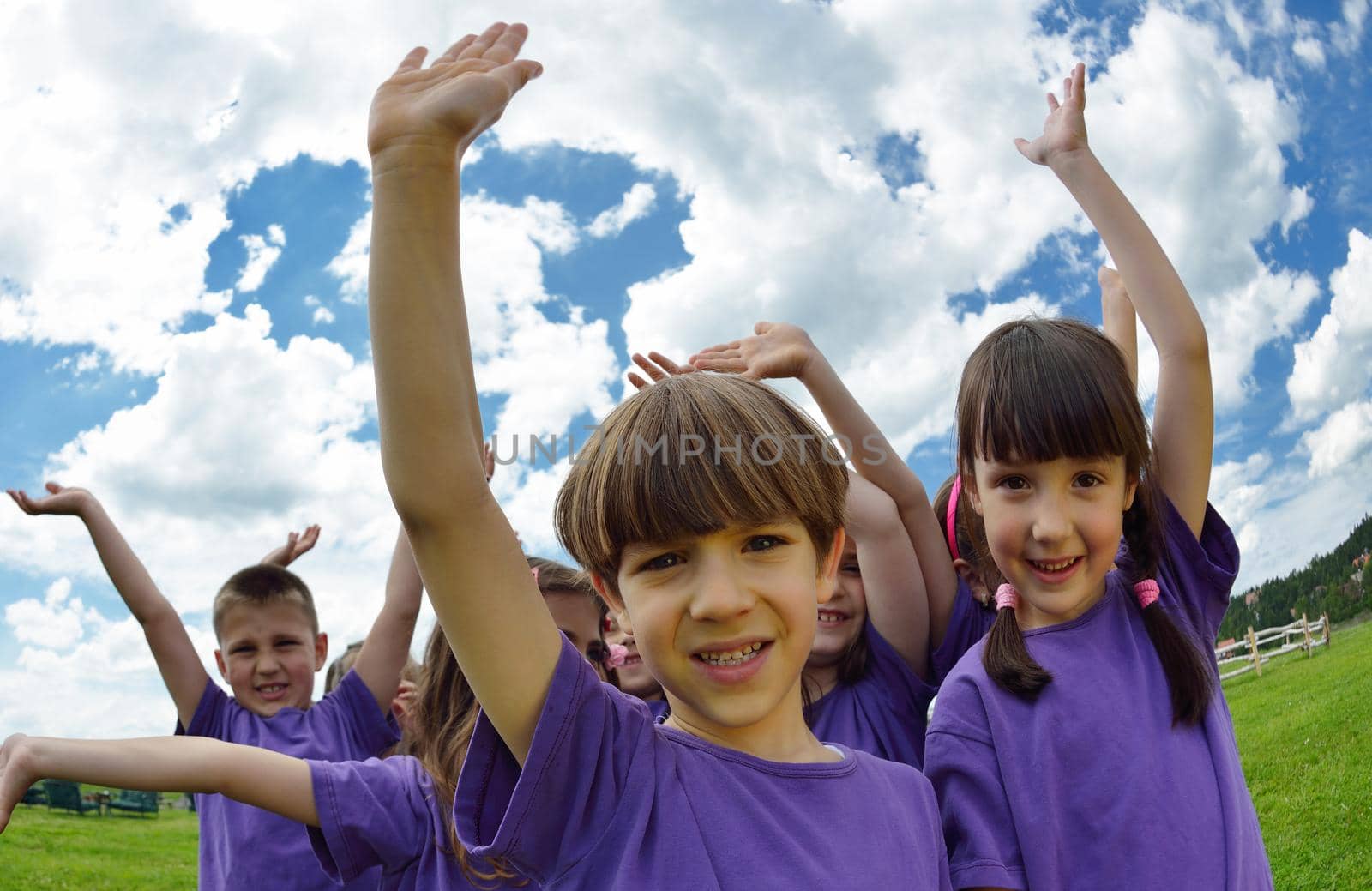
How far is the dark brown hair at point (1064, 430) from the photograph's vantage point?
2.52m

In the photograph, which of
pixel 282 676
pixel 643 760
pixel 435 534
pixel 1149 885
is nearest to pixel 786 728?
pixel 643 760

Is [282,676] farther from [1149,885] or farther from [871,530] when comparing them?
[1149,885]

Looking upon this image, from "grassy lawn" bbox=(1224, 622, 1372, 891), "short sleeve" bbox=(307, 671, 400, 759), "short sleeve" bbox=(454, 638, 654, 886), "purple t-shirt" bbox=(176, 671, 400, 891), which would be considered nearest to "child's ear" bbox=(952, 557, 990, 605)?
"short sleeve" bbox=(454, 638, 654, 886)

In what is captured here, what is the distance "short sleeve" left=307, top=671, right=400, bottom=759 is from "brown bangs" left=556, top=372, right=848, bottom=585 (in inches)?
118

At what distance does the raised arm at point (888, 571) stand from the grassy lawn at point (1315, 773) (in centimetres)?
699

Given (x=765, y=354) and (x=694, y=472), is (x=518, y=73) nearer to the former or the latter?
(x=694, y=472)

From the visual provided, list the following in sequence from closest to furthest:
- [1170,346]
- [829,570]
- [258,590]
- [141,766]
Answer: [829,570] → [141,766] → [1170,346] → [258,590]

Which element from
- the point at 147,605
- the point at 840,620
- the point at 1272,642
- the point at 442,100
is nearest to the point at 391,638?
the point at 147,605

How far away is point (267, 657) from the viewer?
4.71 metres

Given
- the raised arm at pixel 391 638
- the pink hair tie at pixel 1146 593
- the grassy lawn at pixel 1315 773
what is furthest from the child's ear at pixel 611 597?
the grassy lawn at pixel 1315 773

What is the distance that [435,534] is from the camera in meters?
1.52

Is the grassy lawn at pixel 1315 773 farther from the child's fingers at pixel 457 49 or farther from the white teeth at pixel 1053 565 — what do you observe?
the child's fingers at pixel 457 49

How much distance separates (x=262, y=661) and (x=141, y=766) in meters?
2.01

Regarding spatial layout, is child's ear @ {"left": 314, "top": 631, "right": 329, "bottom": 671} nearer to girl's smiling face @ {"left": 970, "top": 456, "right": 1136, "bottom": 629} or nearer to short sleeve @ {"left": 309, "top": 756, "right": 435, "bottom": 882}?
short sleeve @ {"left": 309, "top": 756, "right": 435, "bottom": 882}
